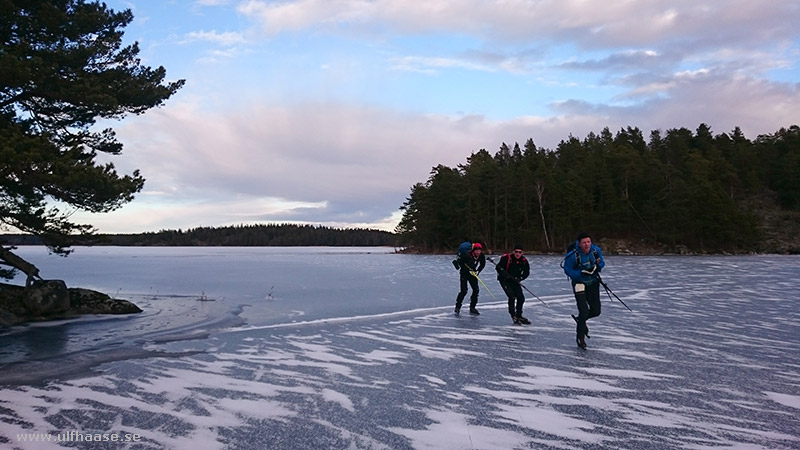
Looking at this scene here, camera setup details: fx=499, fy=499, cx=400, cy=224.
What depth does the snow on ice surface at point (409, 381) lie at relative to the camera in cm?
508

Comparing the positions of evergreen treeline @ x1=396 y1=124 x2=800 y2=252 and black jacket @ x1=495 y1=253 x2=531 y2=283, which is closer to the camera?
black jacket @ x1=495 y1=253 x2=531 y2=283

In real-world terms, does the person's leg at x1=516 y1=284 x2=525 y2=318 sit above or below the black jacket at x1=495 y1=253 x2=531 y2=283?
below

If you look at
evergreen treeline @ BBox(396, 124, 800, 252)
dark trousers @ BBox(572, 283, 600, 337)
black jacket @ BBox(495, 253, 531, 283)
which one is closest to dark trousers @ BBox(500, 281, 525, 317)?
black jacket @ BBox(495, 253, 531, 283)

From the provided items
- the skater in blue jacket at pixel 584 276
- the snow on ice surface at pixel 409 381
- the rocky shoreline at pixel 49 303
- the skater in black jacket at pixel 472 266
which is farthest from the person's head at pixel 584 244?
the rocky shoreline at pixel 49 303

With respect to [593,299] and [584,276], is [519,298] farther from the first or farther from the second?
[584,276]

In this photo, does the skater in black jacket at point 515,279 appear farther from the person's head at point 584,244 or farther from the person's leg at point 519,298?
the person's head at point 584,244

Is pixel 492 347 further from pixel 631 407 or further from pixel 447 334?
pixel 631 407

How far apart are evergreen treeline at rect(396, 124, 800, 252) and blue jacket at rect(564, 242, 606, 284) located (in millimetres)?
66159

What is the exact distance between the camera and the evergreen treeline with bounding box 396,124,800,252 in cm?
7350

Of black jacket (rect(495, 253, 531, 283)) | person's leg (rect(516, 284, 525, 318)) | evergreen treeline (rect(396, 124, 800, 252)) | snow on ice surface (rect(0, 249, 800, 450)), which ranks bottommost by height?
snow on ice surface (rect(0, 249, 800, 450))

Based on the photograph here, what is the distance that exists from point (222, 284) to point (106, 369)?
18.6 metres

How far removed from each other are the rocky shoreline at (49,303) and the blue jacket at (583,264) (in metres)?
13.3

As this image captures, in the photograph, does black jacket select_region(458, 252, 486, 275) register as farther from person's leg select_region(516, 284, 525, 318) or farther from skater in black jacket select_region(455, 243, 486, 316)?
person's leg select_region(516, 284, 525, 318)

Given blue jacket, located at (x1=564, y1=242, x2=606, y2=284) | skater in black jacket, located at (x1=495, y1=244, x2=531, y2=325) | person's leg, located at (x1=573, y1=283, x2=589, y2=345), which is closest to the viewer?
person's leg, located at (x1=573, y1=283, x2=589, y2=345)
